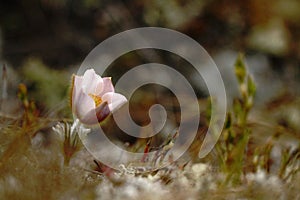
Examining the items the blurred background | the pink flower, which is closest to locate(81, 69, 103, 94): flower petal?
the pink flower

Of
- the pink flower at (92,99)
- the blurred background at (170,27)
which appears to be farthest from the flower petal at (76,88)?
the blurred background at (170,27)

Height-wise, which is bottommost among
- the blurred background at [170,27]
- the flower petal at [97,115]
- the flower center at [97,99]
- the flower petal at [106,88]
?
the flower petal at [97,115]

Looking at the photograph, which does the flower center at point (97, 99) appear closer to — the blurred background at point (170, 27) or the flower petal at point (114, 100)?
the flower petal at point (114, 100)

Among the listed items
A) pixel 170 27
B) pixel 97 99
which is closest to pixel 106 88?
pixel 97 99

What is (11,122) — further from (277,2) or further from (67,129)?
(277,2)

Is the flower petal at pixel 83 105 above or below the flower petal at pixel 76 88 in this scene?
below

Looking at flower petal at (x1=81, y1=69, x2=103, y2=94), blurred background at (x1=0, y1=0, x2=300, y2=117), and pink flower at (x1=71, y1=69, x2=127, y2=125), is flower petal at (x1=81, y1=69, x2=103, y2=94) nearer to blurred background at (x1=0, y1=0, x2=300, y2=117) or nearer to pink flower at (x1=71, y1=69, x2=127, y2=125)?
pink flower at (x1=71, y1=69, x2=127, y2=125)

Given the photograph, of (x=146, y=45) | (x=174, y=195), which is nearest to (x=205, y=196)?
(x=174, y=195)
